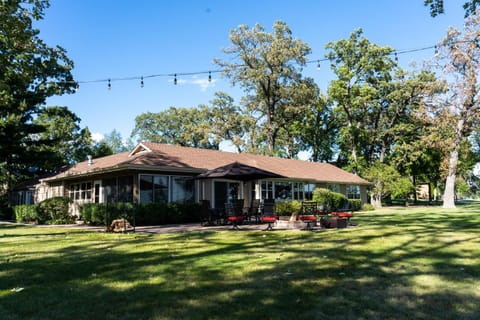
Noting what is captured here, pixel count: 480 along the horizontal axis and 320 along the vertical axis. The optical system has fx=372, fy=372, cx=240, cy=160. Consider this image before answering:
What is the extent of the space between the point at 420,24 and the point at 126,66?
13.9 meters

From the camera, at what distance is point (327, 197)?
25.5 meters

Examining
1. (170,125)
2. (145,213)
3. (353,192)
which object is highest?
(170,125)

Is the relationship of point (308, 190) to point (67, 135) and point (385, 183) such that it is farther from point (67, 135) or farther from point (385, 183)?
point (67, 135)

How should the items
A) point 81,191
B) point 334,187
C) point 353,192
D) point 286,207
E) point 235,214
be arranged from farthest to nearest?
point 353,192, point 334,187, point 81,191, point 286,207, point 235,214

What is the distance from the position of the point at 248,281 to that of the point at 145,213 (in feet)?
40.4

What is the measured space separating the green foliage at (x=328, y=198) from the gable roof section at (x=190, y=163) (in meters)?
1.59

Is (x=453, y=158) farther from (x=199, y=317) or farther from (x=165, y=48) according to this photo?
(x=199, y=317)

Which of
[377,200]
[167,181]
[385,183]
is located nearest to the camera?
[167,181]

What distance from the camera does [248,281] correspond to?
5.28 m

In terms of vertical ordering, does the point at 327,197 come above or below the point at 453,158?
below

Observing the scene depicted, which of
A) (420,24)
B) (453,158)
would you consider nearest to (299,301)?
(420,24)

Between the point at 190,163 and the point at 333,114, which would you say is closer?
the point at 190,163

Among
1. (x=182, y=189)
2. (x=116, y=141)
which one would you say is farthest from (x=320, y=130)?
(x=116, y=141)

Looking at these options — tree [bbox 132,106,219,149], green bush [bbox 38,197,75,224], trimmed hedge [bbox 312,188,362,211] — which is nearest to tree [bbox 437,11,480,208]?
trimmed hedge [bbox 312,188,362,211]
